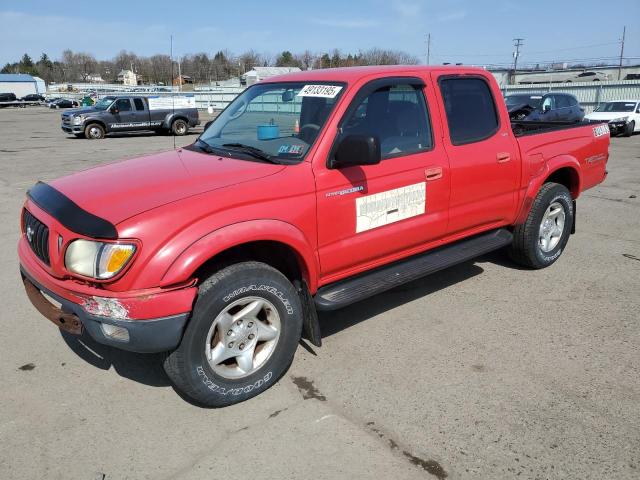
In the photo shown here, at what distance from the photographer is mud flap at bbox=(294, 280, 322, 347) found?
3318 millimetres

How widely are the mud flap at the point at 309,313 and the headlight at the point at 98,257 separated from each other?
1153mm

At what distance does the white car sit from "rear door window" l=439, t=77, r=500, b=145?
17633 mm

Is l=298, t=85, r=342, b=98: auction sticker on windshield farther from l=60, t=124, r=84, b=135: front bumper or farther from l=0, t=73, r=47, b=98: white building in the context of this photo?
l=0, t=73, r=47, b=98: white building

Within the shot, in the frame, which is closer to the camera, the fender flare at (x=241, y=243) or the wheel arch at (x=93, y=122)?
the fender flare at (x=241, y=243)

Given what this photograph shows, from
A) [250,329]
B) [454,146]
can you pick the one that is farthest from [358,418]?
[454,146]

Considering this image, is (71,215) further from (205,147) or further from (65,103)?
(65,103)

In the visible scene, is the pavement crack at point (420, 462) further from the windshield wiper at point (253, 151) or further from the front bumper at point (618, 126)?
the front bumper at point (618, 126)

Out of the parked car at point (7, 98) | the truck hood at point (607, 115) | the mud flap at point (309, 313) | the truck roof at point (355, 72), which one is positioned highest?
the parked car at point (7, 98)

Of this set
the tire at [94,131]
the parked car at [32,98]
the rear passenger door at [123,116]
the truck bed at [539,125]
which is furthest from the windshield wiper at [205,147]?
the parked car at [32,98]

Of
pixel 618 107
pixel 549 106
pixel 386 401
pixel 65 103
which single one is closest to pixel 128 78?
pixel 65 103

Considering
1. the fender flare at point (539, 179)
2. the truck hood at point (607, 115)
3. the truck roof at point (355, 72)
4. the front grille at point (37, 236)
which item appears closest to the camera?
the front grille at point (37, 236)

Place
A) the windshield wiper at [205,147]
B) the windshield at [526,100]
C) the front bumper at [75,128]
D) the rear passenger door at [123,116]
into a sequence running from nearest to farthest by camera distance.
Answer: the windshield wiper at [205,147], the windshield at [526,100], the front bumper at [75,128], the rear passenger door at [123,116]

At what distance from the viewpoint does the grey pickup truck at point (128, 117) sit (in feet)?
69.4

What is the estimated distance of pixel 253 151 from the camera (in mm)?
3547
